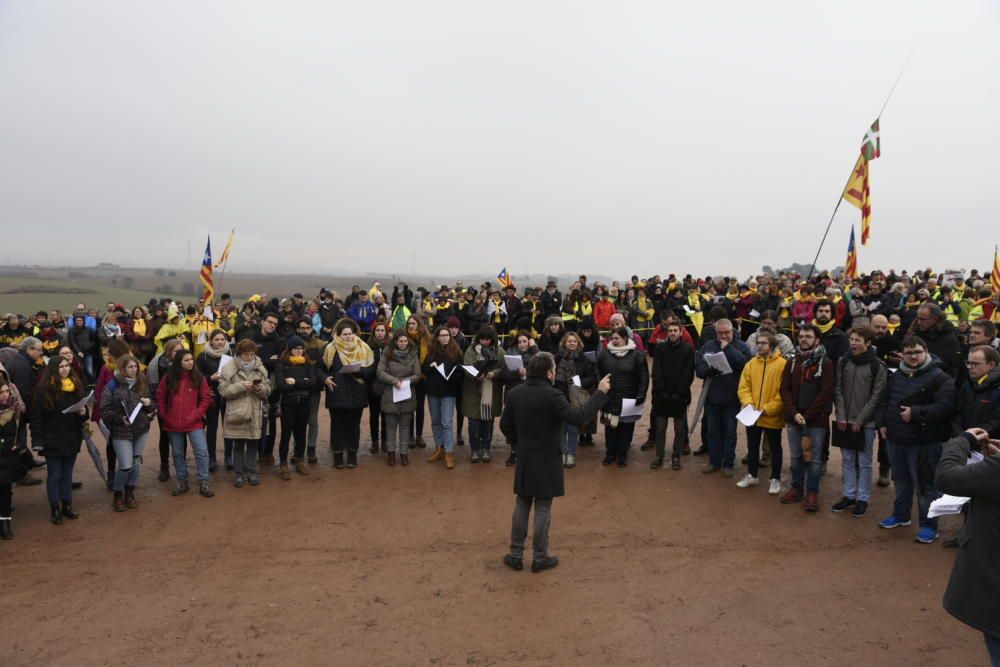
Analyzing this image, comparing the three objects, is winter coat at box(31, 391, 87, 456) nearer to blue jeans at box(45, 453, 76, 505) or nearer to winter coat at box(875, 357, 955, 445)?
blue jeans at box(45, 453, 76, 505)

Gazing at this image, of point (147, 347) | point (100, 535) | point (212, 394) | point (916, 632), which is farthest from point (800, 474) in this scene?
point (147, 347)

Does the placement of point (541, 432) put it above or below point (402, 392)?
above

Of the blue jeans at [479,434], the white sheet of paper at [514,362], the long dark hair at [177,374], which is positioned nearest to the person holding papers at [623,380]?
the white sheet of paper at [514,362]

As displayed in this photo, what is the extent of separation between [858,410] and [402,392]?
585cm

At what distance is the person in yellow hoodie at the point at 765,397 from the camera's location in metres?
7.84

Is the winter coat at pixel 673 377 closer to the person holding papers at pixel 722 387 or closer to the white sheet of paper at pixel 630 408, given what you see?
the person holding papers at pixel 722 387

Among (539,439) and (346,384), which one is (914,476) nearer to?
(539,439)

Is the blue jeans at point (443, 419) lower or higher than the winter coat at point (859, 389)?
lower

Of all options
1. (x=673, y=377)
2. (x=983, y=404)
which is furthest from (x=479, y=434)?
(x=983, y=404)

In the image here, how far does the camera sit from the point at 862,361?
7.22 meters

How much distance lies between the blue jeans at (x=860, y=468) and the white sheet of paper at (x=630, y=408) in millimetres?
2606

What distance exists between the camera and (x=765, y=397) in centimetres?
793

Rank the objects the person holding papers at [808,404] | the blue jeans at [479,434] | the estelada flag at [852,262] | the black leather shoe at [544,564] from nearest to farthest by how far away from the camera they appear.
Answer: the black leather shoe at [544,564], the person holding papers at [808,404], the blue jeans at [479,434], the estelada flag at [852,262]

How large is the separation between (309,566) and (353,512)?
52.6 inches
